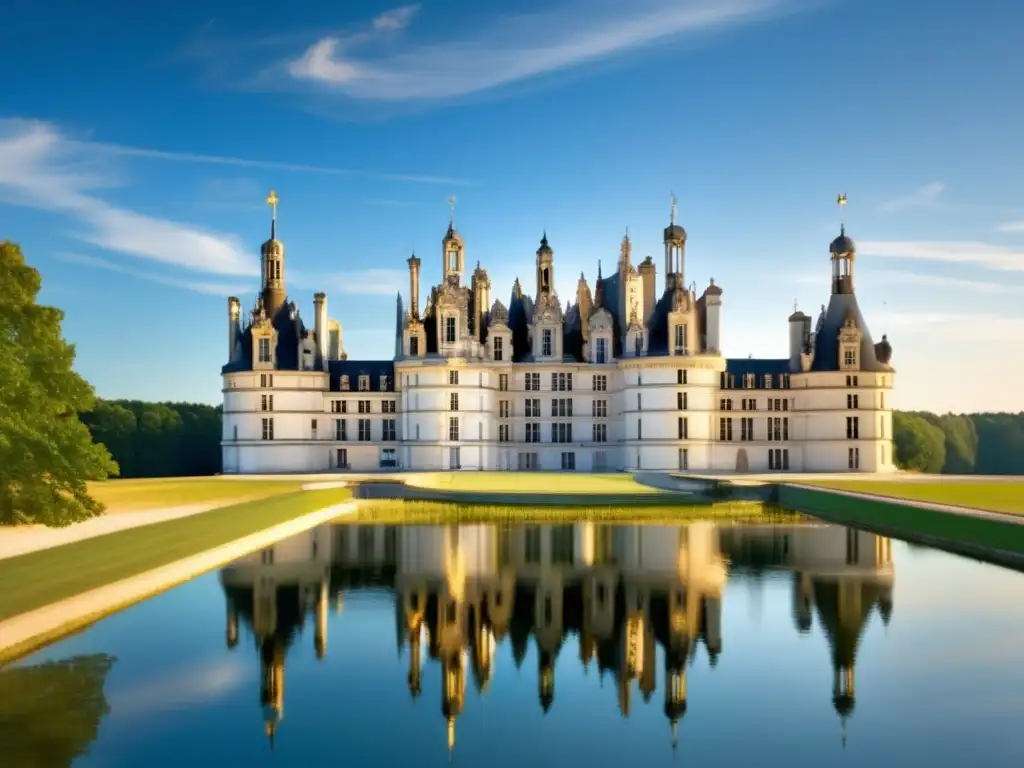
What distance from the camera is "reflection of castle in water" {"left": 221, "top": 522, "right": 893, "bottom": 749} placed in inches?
696

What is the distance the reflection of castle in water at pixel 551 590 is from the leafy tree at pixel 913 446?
2538 inches

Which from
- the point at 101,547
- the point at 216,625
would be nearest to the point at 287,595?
the point at 216,625

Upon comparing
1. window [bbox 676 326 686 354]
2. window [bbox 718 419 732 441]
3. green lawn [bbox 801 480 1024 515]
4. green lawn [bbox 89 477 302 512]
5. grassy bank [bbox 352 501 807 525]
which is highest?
window [bbox 676 326 686 354]

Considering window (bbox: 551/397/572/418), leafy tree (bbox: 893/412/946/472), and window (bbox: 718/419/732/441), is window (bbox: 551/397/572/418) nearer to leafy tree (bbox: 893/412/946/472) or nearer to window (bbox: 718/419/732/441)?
window (bbox: 718/419/732/441)

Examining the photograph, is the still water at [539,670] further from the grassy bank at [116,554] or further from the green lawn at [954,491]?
the green lawn at [954,491]

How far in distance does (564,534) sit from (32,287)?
62.5 feet

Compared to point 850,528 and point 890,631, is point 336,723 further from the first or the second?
point 850,528

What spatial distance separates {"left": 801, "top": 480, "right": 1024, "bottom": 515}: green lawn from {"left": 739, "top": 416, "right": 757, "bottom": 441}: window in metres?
16.4

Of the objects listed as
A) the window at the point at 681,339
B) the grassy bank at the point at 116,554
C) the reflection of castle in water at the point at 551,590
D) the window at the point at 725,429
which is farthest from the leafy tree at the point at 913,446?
the grassy bank at the point at 116,554

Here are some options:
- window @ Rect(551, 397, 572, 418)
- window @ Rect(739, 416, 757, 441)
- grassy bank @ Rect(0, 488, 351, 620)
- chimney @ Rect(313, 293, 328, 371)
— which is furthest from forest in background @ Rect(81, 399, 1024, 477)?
grassy bank @ Rect(0, 488, 351, 620)

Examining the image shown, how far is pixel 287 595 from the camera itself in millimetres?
23328

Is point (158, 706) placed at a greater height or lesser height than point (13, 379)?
lesser

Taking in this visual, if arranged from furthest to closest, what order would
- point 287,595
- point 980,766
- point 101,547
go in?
point 101,547
point 287,595
point 980,766

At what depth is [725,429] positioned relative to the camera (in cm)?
7381
